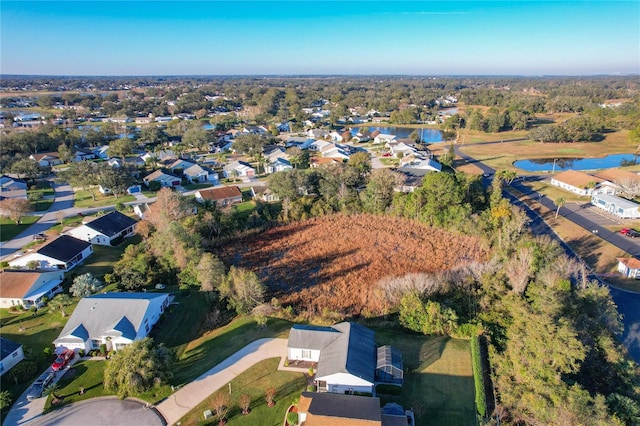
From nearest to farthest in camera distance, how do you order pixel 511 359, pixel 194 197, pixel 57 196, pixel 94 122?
pixel 511 359 < pixel 194 197 < pixel 57 196 < pixel 94 122

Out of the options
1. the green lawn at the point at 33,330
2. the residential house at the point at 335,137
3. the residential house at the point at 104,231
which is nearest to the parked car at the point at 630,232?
the green lawn at the point at 33,330

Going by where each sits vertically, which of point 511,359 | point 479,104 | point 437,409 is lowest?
point 437,409

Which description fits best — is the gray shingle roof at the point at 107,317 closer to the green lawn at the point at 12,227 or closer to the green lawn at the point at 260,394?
the green lawn at the point at 260,394

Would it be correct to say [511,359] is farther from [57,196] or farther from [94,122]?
[94,122]

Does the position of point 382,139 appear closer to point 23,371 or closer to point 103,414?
point 23,371

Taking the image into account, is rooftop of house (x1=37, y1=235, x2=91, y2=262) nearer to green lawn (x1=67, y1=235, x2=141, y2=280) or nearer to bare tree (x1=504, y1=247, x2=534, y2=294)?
green lawn (x1=67, y1=235, x2=141, y2=280)

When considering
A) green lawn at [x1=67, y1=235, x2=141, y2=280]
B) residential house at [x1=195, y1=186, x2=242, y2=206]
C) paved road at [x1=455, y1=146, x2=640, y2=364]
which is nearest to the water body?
paved road at [x1=455, y1=146, x2=640, y2=364]

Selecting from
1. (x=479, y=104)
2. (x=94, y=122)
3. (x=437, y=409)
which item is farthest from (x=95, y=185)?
(x=479, y=104)
